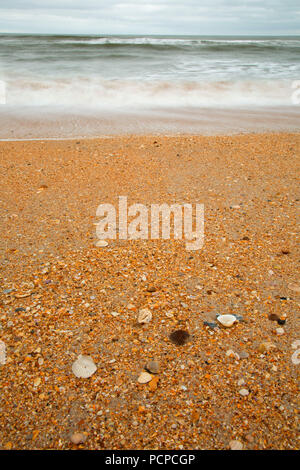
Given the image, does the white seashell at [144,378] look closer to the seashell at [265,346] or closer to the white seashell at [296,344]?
the seashell at [265,346]

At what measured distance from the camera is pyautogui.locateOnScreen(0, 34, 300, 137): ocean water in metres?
8.67

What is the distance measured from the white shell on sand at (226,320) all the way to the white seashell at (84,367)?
0.74 m

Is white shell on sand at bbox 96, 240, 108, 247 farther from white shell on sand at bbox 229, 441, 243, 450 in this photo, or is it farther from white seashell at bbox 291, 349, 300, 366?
white shell on sand at bbox 229, 441, 243, 450

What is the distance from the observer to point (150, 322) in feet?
6.27

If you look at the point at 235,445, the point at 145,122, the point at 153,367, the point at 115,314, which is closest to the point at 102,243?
the point at 115,314

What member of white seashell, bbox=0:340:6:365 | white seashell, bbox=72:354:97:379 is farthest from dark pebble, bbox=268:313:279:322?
white seashell, bbox=0:340:6:365

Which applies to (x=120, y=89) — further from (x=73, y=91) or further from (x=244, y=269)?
(x=244, y=269)

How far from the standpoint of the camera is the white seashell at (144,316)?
192 centimetres

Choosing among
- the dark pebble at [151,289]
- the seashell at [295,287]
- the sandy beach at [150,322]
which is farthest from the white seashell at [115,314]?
the seashell at [295,287]

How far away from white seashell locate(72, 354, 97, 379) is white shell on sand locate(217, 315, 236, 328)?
742 mm

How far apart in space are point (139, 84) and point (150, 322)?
11.9 meters

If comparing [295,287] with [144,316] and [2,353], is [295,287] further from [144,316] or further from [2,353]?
[2,353]

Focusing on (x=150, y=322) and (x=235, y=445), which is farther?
(x=150, y=322)

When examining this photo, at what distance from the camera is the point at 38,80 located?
40.7ft
